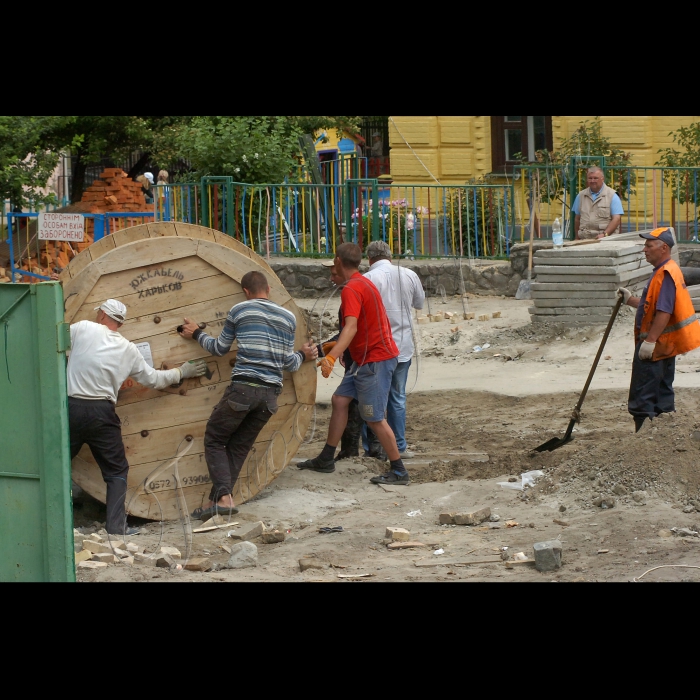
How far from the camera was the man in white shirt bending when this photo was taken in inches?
318

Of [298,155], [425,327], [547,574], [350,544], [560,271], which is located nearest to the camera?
[547,574]

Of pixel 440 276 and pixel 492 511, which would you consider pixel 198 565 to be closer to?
pixel 492 511

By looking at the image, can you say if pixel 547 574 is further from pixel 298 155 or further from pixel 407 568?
pixel 298 155

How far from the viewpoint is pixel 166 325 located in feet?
22.2

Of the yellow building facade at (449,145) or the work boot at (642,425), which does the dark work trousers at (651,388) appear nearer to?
the work boot at (642,425)

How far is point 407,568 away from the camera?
5703 mm

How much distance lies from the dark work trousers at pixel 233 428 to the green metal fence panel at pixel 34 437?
2.41 metres

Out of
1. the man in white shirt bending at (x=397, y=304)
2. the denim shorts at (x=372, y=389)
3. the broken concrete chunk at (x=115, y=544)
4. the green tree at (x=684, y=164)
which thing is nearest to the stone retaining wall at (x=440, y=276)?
the green tree at (x=684, y=164)

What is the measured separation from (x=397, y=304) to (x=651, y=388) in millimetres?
2054

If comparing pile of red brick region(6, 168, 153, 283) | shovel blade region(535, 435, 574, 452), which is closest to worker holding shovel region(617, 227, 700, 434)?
shovel blade region(535, 435, 574, 452)

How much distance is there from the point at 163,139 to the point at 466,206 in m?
8.45

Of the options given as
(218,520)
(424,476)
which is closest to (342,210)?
(424,476)

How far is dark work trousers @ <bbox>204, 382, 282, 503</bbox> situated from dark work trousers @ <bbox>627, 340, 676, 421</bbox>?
282cm

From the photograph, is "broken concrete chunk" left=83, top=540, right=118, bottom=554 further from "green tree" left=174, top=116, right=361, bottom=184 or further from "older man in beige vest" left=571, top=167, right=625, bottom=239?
"green tree" left=174, top=116, right=361, bottom=184
